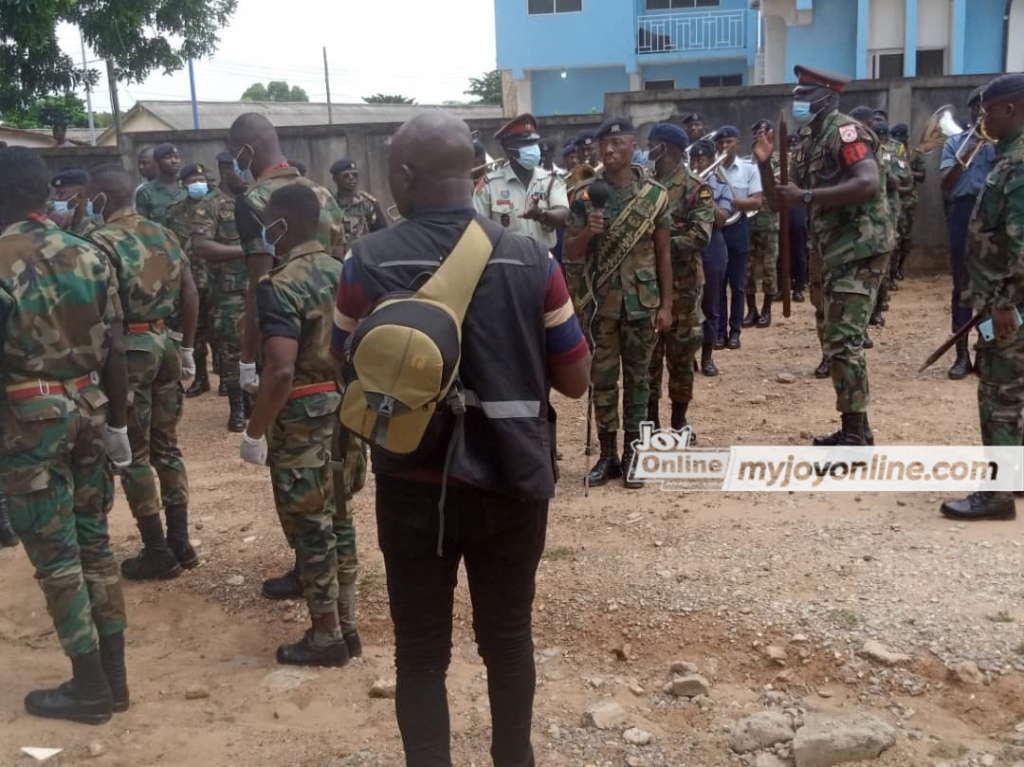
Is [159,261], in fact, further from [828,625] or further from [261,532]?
[828,625]

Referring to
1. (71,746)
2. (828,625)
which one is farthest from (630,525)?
(71,746)

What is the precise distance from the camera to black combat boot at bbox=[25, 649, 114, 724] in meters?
3.81

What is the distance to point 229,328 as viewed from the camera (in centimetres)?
812

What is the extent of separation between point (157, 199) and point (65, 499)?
231 inches

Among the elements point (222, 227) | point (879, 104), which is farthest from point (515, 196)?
point (879, 104)

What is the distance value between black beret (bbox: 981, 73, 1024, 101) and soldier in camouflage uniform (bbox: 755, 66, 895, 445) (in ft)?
3.01

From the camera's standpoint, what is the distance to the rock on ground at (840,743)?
10.8 feet

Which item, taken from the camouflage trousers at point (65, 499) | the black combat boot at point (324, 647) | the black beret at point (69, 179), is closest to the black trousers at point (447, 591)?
the black combat boot at point (324, 647)

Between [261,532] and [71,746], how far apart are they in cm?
226

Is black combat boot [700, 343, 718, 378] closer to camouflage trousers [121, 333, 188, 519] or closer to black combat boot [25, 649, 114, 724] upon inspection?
camouflage trousers [121, 333, 188, 519]

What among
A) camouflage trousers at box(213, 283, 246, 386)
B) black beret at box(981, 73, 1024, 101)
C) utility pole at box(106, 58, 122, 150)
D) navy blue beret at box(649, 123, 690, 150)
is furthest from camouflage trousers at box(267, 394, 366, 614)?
utility pole at box(106, 58, 122, 150)

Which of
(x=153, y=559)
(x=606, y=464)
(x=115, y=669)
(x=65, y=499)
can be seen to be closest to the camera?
(x=65, y=499)

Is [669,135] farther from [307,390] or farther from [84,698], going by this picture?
[84,698]

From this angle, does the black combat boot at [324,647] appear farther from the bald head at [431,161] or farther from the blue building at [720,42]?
the blue building at [720,42]
